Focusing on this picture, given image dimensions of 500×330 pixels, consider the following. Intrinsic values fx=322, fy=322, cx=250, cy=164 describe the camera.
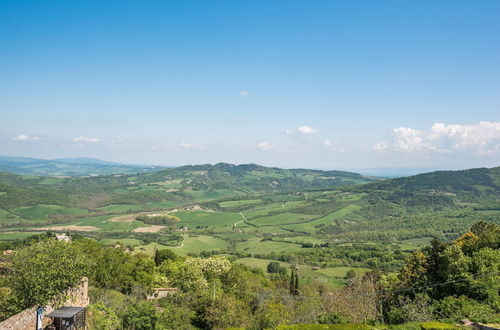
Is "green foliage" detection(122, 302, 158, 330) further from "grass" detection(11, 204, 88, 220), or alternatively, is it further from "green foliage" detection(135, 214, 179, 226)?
"grass" detection(11, 204, 88, 220)

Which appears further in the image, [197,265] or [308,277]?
[308,277]

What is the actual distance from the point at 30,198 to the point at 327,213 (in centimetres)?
15353

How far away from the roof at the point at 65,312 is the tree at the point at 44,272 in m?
0.65

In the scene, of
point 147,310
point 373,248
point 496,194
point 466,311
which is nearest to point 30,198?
point 373,248

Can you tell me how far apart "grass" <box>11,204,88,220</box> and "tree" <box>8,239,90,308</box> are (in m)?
147

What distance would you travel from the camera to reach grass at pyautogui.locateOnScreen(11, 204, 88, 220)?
147500 mm

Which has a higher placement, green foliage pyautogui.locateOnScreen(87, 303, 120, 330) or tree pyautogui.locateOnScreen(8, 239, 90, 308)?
tree pyautogui.locateOnScreen(8, 239, 90, 308)

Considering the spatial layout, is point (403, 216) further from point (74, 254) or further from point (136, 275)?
point (74, 254)

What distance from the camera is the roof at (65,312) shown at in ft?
69.6

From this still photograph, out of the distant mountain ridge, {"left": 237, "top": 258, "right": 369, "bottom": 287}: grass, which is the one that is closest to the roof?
{"left": 237, "top": 258, "right": 369, "bottom": 287}: grass

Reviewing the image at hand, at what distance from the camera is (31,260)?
72.6 ft

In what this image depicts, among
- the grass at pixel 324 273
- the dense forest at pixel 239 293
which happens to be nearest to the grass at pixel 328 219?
the grass at pixel 324 273

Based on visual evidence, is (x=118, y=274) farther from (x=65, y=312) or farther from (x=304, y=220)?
(x=304, y=220)

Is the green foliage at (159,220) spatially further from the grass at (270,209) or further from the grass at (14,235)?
the grass at (14,235)
